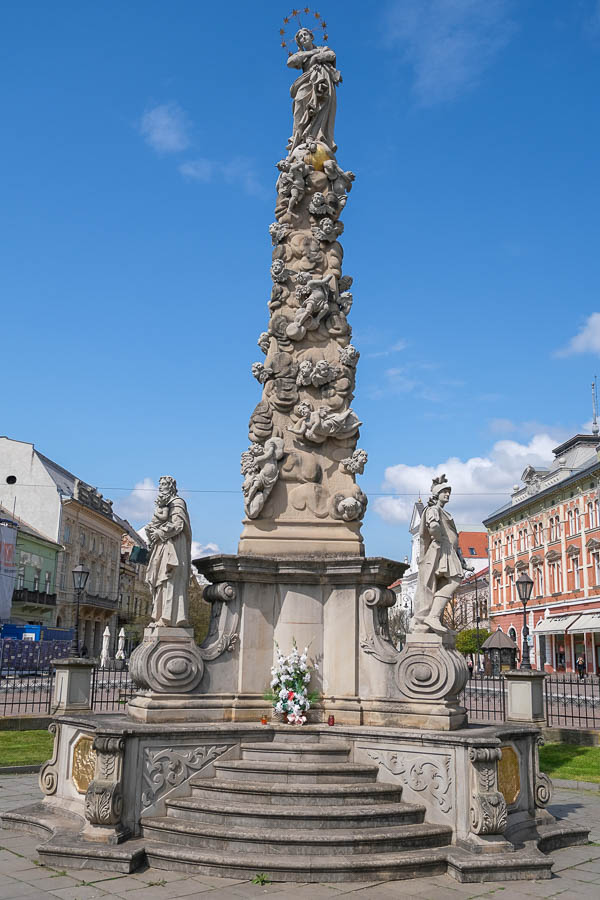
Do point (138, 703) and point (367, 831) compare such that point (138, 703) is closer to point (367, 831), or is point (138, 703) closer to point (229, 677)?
point (229, 677)

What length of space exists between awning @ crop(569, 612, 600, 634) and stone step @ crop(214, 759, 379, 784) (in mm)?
42512

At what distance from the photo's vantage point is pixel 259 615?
1023 centimetres

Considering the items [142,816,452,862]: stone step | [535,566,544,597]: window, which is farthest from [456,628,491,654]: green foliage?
[142,816,452,862]: stone step

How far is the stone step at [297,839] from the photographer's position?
7.61m

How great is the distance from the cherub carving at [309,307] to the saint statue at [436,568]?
343 cm

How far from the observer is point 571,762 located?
A: 52.5 feet

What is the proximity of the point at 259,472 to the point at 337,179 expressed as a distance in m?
4.88

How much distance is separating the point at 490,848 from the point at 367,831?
120cm

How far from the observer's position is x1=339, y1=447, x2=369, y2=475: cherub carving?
1123 cm

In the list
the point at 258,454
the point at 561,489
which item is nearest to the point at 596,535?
the point at 561,489

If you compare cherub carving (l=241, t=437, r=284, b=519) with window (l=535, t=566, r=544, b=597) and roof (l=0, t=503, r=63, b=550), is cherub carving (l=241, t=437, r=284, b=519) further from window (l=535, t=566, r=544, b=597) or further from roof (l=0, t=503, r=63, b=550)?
window (l=535, t=566, r=544, b=597)

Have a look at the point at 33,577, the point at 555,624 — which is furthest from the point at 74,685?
the point at 555,624

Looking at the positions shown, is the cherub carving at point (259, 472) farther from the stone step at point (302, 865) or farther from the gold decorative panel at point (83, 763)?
the stone step at point (302, 865)

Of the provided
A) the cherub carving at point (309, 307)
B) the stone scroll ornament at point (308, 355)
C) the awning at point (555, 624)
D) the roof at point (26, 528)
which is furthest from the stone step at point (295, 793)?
the roof at point (26, 528)
